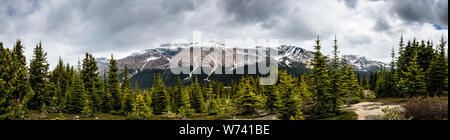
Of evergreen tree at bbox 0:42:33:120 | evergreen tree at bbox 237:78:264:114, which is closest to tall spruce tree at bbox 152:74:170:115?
evergreen tree at bbox 237:78:264:114

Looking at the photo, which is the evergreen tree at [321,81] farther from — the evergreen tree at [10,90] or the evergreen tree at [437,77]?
the evergreen tree at [10,90]

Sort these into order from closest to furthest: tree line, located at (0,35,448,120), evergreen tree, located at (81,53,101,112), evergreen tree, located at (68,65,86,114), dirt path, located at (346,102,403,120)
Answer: dirt path, located at (346,102,403,120) < tree line, located at (0,35,448,120) < evergreen tree, located at (68,65,86,114) < evergreen tree, located at (81,53,101,112)

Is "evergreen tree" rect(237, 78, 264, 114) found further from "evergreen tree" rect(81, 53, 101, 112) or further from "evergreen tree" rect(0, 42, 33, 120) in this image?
"evergreen tree" rect(81, 53, 101, 112)

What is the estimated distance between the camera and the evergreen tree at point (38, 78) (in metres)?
42.7

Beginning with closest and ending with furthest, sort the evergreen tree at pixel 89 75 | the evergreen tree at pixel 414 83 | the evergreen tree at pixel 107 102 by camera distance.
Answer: the evergreen tree at pixel 414 83 → the evergreen tree at pixel 107 102 → the evergreen tree at pixel 89 75

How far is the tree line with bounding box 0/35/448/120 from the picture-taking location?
76.5 ft

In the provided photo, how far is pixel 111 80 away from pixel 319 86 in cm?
4350

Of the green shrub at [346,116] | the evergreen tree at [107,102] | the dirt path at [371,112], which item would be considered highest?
the dirt path at [371,112]

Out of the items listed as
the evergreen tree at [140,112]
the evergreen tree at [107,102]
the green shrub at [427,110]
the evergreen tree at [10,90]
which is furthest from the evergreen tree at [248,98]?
the evergreen tree at [10,90]

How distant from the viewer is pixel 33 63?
4356 cm

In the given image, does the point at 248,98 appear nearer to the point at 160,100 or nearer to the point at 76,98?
the point at 160,100
